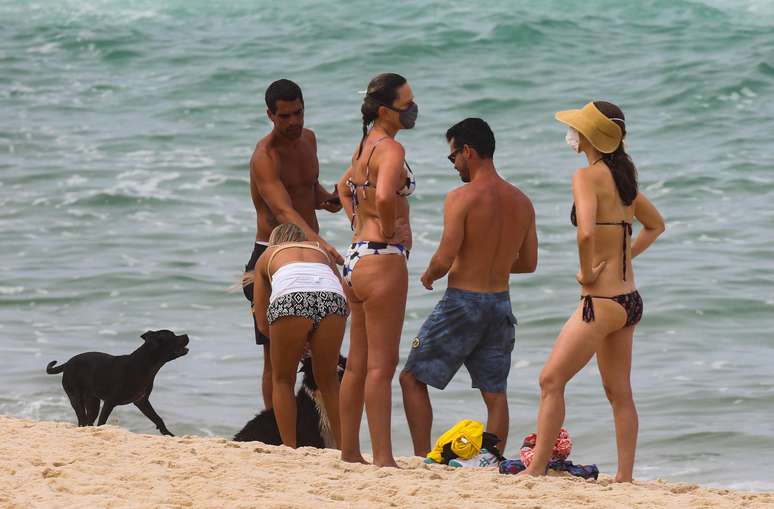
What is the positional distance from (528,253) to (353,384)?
1147mm

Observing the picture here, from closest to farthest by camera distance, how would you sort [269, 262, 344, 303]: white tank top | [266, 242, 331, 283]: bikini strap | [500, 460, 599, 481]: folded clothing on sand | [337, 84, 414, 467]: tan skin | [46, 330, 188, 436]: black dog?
[337, 84, 414, 467]: tan skin, [500, 460, 599, 481]: folded clothing on sand, [269, 262, 344, 303]: white tank top, [266, 242, 331, 283]: bikini strap, [46, 330, 188, 436]: black dog

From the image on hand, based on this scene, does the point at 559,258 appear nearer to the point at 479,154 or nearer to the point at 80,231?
the point at 80,231

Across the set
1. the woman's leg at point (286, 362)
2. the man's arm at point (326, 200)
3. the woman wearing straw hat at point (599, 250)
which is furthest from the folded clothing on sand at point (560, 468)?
the man's arm at point (326, 200)

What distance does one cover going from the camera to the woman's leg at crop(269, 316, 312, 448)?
6.52 m

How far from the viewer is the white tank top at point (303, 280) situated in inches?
257

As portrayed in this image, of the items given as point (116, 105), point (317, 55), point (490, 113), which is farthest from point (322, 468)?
point (317, 55)

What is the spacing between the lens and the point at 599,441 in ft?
30.3

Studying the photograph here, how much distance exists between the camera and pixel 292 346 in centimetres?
661

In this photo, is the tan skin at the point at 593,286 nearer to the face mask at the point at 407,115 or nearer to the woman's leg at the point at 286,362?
the face mask at the point at 407,115

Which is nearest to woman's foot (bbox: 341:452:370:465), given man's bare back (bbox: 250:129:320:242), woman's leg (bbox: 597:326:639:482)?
woman's leg (bbox: 597:326:639:482)

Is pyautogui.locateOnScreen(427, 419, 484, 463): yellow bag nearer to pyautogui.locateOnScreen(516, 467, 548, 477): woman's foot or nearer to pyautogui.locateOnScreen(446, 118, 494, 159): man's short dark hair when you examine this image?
pyautogui.locateOnScreen(516, 467, 548, 477): woman's foot

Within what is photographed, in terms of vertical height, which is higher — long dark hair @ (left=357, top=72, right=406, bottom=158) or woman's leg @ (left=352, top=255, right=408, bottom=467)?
long dark hair @ (left=357, top=72, right=406, bottom=158)

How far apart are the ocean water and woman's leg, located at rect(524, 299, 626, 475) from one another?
2.80 metres

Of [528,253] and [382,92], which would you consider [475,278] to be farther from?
[382,92]
